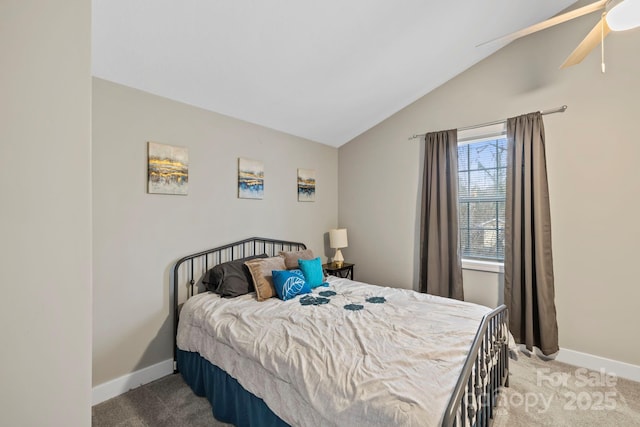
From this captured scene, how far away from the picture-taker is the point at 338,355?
150 cm

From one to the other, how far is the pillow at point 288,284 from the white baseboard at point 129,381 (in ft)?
3.85

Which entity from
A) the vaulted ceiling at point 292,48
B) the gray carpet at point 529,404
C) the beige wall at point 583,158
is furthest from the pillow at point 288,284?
the beige wall at point 583,158

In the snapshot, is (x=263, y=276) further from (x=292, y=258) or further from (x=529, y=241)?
(x=529, y=241)

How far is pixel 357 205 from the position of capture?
162 inches

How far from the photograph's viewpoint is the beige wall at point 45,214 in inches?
32.7

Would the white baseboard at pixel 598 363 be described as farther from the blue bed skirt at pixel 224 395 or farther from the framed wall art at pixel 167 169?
the framed wall art at pixel 167 169

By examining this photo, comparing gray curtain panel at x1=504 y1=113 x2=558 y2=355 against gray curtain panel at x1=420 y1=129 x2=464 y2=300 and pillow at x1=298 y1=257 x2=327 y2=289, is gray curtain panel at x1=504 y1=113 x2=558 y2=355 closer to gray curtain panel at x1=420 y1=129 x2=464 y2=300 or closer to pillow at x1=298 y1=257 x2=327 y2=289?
gray curtain panel at x1=420 y1=129 x2=464 y2=300

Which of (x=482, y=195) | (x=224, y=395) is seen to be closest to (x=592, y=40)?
(x=482, y=195)

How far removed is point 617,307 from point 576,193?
104 centimetres

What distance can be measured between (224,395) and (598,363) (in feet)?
10.5

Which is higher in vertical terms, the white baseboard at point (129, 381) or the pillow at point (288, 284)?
the pillow at point (288, 284)

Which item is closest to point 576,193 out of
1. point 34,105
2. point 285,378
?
point 285,378

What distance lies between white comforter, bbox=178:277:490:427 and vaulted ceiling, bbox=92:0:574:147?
6.35 feet

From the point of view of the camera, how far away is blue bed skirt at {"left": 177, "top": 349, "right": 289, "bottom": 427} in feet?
5.18
